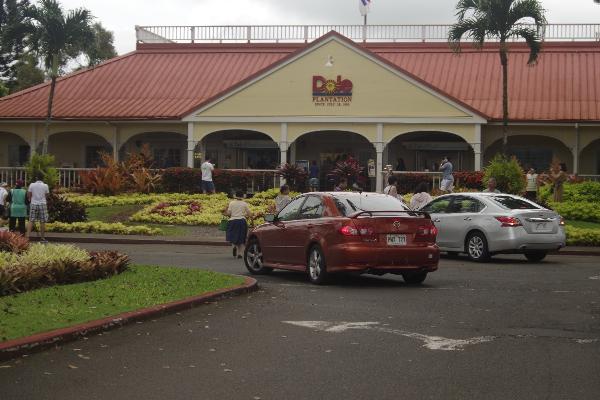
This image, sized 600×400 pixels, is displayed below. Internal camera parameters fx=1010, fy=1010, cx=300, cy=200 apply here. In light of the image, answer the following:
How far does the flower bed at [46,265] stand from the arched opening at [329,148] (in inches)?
1005

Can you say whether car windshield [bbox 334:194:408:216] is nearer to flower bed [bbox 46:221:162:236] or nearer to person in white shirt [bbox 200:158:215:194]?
flower bed [bbox 46:221:162:236]

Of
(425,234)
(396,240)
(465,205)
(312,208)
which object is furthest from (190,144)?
(396,240)

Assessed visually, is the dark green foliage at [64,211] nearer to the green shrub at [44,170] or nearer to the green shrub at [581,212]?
the green shrub at [44,170]

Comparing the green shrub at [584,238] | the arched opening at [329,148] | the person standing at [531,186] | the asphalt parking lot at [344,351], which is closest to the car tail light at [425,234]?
the asphalt parking lot at [344,351]

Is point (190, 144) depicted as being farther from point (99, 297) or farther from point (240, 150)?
point (99, 297)

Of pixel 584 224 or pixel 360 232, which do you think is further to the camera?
pixel 584 224

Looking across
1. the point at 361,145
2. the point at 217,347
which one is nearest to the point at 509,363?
the point at 217,347

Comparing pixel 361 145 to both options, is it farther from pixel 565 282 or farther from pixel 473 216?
pixel 565 282

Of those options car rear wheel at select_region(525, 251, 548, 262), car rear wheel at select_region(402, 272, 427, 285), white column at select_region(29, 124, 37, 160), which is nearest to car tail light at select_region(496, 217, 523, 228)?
car rear wheel at select_region(525, 251, 548, 262)

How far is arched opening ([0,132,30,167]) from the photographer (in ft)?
144

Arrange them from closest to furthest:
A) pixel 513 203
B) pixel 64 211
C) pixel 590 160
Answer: pixel 513 203 < pixel 64 211 < pixel 590 160

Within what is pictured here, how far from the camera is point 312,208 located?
16.0 meters

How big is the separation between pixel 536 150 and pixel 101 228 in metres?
19.0

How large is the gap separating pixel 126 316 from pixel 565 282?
780cm
